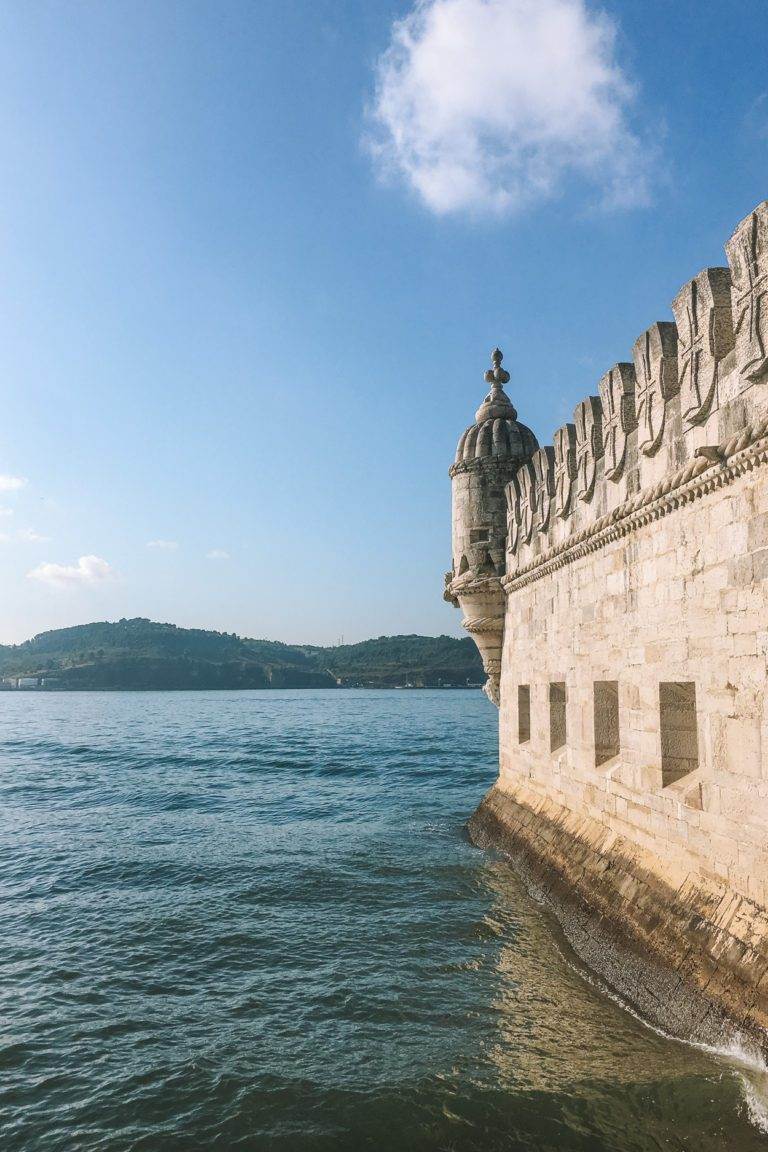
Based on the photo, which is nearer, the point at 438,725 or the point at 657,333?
the point at 657,333

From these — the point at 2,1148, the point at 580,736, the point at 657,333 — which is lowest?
the point at 2,1148

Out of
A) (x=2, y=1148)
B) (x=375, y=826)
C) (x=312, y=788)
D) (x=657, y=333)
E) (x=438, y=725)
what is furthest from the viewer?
(x=438, y=725)

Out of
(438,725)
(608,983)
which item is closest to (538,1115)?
(608,983)

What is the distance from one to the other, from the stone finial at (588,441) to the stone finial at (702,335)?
218 centimetres

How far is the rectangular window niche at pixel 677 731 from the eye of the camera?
7098 mm

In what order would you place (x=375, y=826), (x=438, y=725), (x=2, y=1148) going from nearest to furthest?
(x=2, y=1148), (x=375, y=826), (x=438, y=725)

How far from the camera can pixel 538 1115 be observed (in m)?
5.17

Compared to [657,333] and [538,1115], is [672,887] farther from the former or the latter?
[657,333]

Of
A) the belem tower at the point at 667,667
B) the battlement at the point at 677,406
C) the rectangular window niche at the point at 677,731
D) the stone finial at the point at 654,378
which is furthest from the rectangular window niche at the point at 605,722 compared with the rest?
the stone finial at the point at 654,378

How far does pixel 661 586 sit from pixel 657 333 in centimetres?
246

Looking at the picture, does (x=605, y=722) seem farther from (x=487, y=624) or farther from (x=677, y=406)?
(x=487, y=624)

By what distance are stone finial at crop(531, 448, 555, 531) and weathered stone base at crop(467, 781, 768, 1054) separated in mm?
4169

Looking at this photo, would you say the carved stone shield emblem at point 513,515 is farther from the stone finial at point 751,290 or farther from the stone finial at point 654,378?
the stone finial at point 751,290

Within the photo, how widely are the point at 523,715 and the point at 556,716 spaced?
1745 mm
